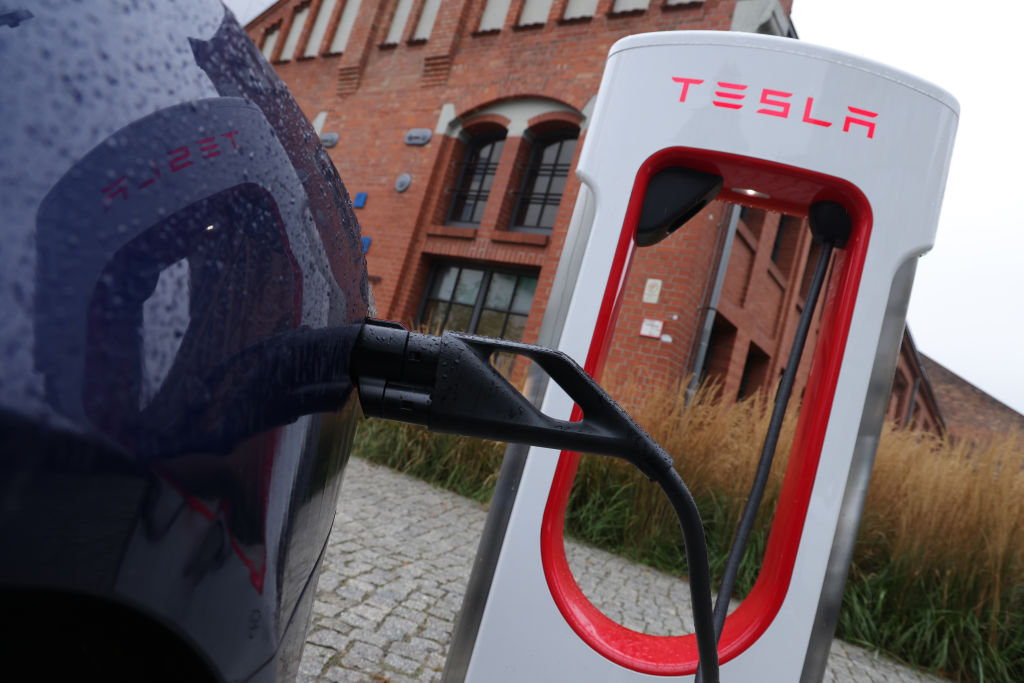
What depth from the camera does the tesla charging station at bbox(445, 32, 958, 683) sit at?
1186mm

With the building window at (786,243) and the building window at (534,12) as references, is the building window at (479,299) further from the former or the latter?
the building window at (786,243)

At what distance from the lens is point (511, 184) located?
24.7 feet

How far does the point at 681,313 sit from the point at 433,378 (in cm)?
583

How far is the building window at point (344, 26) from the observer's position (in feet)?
31.1

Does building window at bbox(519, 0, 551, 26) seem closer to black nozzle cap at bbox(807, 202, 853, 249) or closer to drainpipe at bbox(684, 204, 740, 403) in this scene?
drainpipe at bbox(684, 204, 740, 403)

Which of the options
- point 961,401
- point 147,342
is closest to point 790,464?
point 147,342

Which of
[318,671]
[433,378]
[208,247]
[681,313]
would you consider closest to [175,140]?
[208,247]

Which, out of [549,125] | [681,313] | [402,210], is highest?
[549,125]

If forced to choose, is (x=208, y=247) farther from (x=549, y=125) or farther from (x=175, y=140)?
(x=549, y=125)

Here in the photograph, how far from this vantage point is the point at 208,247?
1.10ft

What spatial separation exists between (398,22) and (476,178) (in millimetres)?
2862

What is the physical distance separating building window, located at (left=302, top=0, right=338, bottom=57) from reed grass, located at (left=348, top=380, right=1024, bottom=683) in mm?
8325

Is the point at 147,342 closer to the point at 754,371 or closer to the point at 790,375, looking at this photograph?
the point at 790,375

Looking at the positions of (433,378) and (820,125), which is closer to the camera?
(433,378)
